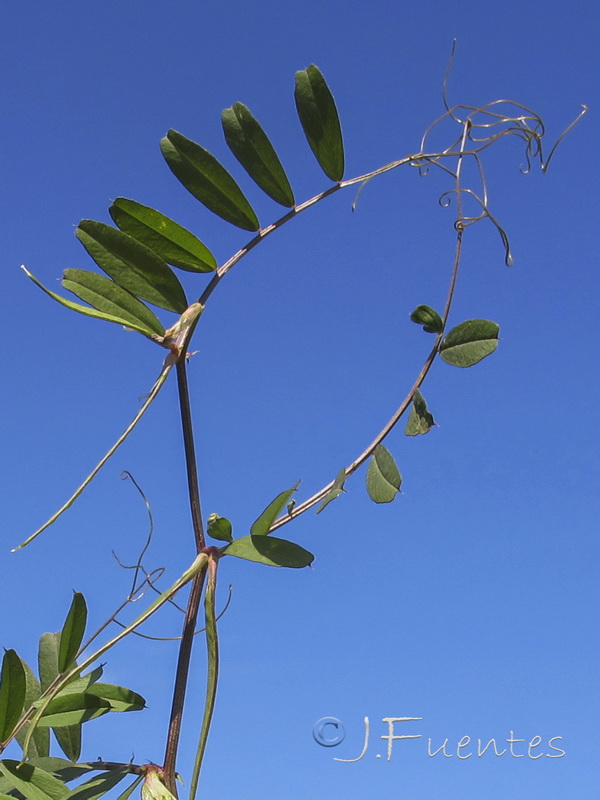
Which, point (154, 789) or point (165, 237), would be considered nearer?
point (154, 789)

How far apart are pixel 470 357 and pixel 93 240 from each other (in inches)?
10.6

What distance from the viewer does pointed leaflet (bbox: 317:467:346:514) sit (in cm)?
52

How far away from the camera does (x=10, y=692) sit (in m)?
0.52

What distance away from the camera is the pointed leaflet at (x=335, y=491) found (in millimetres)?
520

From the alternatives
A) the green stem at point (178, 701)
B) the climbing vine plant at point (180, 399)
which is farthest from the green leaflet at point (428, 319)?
the green stem at point (178, 701)

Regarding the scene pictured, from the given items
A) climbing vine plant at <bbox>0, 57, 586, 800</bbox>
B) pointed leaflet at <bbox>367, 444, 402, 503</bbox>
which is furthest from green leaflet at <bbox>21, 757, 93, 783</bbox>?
pointed leaflet at <bbox>367, 444, 402, 503</bbox>

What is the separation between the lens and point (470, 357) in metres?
0.57

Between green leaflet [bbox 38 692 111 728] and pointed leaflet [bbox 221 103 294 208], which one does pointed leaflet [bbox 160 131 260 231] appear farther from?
green leaflet [bbox 38 692 111 728]

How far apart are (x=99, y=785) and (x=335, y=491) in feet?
0.75

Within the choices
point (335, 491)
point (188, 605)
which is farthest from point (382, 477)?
point (188, 605)

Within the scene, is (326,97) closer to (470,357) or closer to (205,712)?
(470,357)

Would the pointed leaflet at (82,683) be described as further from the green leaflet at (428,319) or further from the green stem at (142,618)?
the green leaflet at (428,319)

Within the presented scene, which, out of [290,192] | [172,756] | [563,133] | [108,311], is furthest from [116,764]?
[563,133]

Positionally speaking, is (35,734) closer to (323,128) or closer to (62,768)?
(62,768)
